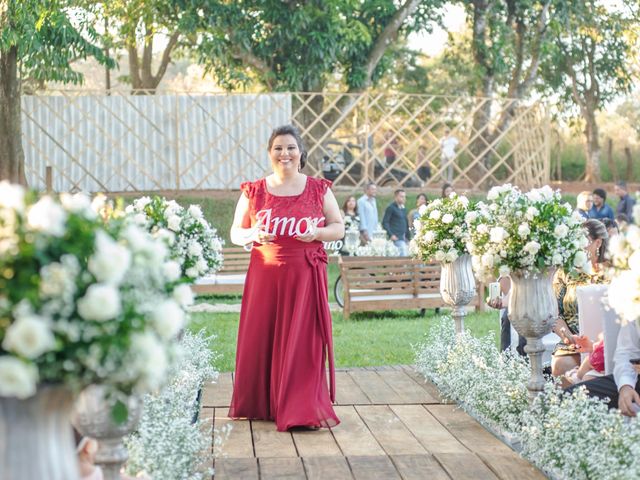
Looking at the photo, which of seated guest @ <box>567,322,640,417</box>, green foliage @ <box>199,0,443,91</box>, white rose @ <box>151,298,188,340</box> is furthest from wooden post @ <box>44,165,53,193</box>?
white rose @ <box>151,298,188,340</box>

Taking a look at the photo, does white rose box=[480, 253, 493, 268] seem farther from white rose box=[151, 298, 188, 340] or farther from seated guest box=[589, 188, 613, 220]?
seated guest box=[589, 188, 613, 220]

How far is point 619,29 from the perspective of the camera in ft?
83.8

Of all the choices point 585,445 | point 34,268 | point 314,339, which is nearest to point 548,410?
point 585,445

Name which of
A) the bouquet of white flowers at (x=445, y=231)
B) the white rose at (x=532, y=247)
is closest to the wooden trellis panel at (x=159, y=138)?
the bouquet of white flowers at (x=445, y=231)

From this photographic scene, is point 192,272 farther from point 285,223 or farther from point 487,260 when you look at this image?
point 487,260

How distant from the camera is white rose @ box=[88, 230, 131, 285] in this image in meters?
2.43

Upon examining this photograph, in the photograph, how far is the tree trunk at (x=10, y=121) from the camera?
600 inches

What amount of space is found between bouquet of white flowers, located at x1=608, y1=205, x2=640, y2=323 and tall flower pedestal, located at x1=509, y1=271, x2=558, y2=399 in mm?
1869

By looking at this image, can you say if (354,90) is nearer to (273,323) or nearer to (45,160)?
(45,160)

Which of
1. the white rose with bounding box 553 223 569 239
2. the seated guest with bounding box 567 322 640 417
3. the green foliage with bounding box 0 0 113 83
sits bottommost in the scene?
the seated guest with bounding box 567 322 640 417

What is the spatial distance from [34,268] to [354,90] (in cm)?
1847

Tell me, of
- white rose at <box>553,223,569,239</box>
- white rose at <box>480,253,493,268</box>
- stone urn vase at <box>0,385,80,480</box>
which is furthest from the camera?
white rose at <box>480,253,493,268</box>

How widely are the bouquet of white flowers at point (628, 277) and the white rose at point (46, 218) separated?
1745mm

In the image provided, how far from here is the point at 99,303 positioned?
7.82 feet
